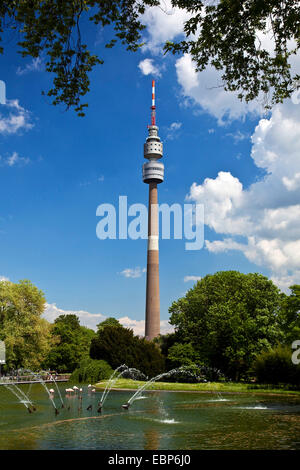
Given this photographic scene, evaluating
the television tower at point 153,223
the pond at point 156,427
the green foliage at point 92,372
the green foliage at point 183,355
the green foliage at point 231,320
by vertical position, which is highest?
the television tower at point 153,223

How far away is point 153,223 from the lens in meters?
98.9

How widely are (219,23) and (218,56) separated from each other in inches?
41.9

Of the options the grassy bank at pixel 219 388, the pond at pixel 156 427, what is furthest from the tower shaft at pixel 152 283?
the pond at pixel 156 427

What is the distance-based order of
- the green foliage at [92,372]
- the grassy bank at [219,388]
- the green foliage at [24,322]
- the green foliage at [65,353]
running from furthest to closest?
the green foliage at [65,353] < the green foliage at [24,322] < the green foliage at [92,372] < the grassy bank at [219,388]

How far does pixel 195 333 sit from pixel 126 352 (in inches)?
381

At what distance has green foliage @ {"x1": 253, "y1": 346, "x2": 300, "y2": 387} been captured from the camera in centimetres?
3934

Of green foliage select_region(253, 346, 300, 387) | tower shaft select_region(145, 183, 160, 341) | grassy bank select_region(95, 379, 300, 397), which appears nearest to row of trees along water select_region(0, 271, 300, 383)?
green foliage select_region(253, 346, 300, 387)

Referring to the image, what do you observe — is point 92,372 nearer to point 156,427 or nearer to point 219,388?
point 219,388

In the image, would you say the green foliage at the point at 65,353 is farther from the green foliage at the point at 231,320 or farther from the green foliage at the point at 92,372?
the green foliage at the point at 231,320

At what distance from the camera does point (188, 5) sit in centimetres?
1091

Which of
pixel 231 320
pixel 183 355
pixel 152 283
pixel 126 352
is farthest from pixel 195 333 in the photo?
pixel 152 283

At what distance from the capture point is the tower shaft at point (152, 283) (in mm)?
92500
